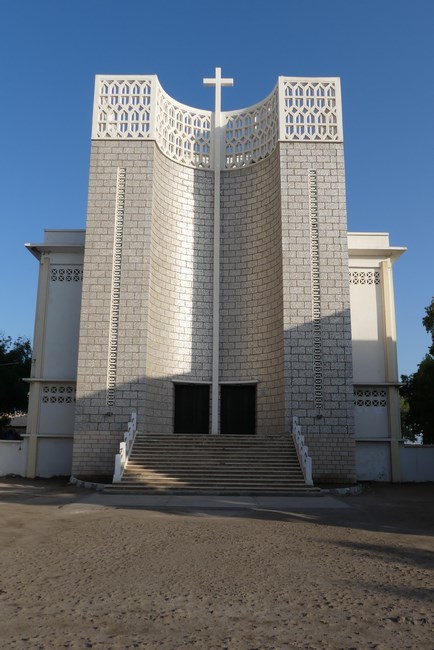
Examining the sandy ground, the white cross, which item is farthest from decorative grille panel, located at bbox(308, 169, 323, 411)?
the sandy ground

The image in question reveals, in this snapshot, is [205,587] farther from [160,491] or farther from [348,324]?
[348,324]

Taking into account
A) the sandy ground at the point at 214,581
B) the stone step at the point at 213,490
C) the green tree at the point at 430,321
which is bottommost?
the stone step at the point at 213,490

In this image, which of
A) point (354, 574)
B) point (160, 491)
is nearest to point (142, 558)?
point (354, 574)

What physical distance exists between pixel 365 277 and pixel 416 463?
568cm

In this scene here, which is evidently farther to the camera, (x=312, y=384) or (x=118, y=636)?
(x=312, y=384)

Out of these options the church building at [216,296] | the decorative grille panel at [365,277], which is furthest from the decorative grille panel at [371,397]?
the decorative grille panel at [365,277]

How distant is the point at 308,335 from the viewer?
49.4 ft

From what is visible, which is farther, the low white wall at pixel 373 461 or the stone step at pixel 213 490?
the low white wall at pixel 373 461

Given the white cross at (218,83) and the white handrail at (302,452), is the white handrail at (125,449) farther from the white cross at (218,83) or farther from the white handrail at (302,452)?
the white cross at (218,83)

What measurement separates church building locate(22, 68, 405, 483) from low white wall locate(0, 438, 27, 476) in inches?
10.7

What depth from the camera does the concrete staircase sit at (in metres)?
11.8

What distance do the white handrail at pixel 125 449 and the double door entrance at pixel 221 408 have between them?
2.69m

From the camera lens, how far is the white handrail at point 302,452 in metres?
12.4

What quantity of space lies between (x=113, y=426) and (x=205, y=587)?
1041cm
